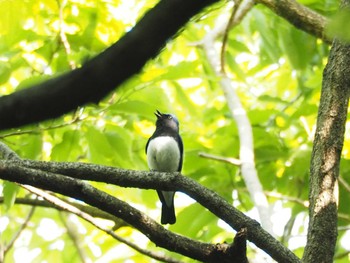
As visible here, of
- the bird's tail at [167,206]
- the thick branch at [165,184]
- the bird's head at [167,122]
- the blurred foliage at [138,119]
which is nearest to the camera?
the thick branch at [165,184]

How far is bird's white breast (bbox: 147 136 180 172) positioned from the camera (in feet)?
25.0

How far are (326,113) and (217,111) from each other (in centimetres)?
311

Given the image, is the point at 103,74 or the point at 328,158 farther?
the point at 328,158

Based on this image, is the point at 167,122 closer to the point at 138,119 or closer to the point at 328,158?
the point at 138,119

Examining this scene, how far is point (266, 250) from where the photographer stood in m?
2.82

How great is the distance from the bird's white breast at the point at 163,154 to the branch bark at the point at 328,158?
4413 mm

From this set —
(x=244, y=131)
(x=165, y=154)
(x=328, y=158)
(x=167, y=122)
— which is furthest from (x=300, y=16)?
(x=167, y=122)

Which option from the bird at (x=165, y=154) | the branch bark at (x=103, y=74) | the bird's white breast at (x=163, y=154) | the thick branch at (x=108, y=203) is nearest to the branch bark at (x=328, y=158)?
the thick branch at (x=108, y=203)

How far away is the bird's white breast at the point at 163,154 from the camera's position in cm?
762

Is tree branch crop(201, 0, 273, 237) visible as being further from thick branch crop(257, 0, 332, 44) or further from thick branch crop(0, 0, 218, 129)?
thick branch crop(0, 0, 218, 129)

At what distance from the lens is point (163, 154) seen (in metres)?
7.72

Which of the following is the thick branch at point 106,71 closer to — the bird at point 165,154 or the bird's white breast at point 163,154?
the bird at point 165,154

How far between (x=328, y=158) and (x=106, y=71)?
2.34 metres

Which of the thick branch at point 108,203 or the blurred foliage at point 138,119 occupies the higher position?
the blurred foliage at point 138,119
